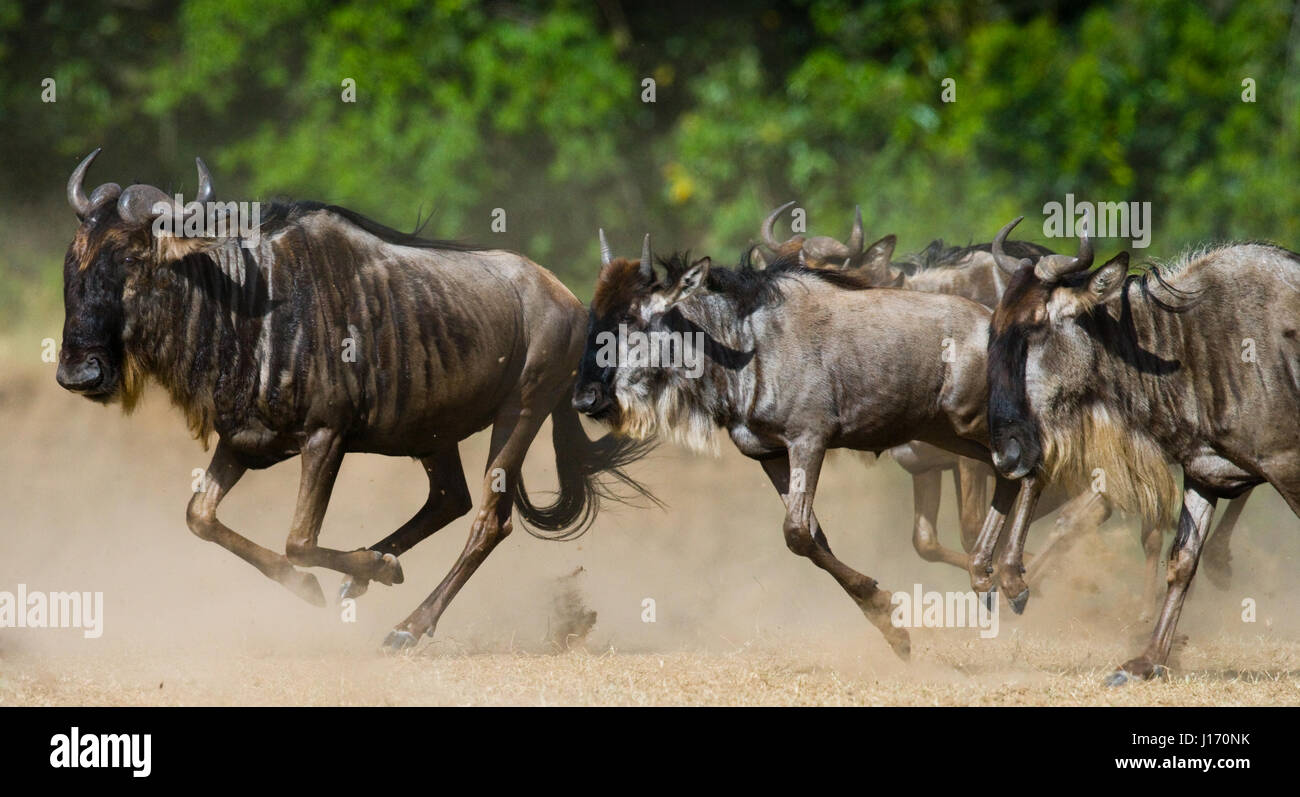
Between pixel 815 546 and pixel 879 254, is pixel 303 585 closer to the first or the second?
pixel 815 546

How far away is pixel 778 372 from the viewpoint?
300 inches

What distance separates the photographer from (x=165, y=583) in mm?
10414

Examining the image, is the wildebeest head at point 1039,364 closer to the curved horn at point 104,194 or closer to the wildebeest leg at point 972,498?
the wildebeest leg at point 972,498

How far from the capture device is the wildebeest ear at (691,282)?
7.43m

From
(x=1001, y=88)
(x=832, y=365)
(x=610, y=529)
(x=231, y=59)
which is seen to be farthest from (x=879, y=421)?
(x=231, y=59)

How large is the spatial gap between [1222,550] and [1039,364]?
2.76 m

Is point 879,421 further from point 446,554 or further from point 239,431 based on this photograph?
point 446,554

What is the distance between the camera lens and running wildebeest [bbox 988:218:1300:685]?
285 inches

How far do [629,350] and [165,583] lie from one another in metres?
4.52

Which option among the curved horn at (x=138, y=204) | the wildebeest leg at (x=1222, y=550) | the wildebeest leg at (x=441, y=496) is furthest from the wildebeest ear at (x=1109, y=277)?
the curved horn at (x=138, y=204)

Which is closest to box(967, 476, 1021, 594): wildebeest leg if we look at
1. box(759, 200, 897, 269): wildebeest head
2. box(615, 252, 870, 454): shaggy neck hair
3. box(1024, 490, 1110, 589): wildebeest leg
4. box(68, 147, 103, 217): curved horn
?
box(1024, 490, 1110, 589): wildebeest leg

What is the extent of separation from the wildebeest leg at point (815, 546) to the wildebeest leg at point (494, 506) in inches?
66.9

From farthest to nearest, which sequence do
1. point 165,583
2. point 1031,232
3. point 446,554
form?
point 1031,232, point 446,554, point 165,583

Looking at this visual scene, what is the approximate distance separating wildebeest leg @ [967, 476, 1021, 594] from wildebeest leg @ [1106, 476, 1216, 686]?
0.80 metres
